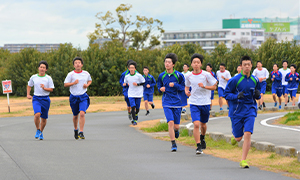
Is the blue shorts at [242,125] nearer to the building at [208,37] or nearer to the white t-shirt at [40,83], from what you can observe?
the white t-shirt at [40,83]

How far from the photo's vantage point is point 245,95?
26.6 feet

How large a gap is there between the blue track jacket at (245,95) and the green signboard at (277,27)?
618ft

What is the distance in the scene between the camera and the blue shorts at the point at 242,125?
8.02 metres

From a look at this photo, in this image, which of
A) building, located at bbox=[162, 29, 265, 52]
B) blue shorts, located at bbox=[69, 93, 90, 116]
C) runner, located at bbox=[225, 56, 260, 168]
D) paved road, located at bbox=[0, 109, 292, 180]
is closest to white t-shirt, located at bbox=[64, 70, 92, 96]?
blue shorts, located at bbox=[69, 93, 90, 116]

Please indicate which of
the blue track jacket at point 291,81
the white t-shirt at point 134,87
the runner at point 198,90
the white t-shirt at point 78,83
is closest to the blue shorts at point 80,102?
the white t-shirt at point 78,83

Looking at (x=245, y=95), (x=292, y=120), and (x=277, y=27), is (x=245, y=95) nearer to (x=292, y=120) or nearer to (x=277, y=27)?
(x=292, y=120)

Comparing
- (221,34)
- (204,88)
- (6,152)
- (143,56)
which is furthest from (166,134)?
(221,34)

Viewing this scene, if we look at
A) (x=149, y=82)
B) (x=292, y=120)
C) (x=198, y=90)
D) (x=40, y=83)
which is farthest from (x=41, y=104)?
(x=292, y=120)

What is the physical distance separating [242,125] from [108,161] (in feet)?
8.61

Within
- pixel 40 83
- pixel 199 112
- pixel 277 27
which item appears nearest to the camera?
pixel 199 112

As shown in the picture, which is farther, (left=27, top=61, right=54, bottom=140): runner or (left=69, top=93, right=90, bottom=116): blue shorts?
(left=27, top=61, right=54, bottom=140): runner

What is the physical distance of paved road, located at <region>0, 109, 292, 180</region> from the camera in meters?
7.41

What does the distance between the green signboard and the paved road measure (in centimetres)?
18482

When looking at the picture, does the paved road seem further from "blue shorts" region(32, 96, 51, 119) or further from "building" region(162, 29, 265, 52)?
"building" region(162, 29, 265, 52)
